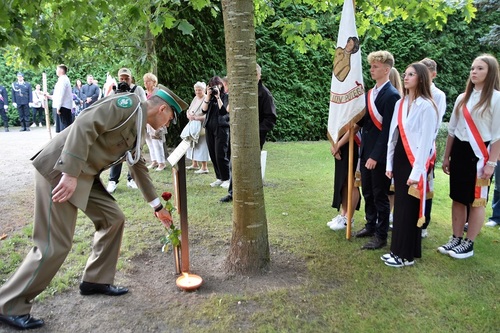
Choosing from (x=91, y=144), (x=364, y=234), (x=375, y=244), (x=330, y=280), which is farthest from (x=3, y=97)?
(x=330, y=280)

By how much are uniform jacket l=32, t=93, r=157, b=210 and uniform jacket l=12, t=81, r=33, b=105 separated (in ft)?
56.0

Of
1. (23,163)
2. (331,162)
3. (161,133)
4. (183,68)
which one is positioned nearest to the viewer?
(161,133)

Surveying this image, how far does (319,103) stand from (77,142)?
41.9 feet

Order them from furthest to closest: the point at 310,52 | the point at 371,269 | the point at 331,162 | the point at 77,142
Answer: the point at 310,52 < the point at 331,162 < the point at 371,269 < the point at 77,142

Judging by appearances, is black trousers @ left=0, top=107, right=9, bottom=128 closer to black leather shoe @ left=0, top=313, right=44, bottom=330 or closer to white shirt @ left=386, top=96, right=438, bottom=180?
black leather shoe @ left=0, top=313, right=44, bottom=330

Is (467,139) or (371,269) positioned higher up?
(467,139)

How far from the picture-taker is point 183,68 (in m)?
11.7

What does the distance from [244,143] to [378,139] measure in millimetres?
1706

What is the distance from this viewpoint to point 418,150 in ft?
12.8

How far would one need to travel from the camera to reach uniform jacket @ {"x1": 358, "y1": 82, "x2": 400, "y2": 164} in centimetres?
443

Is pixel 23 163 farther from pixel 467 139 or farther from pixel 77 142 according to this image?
pixel 467 139

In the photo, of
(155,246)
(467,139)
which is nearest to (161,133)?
(155,246)

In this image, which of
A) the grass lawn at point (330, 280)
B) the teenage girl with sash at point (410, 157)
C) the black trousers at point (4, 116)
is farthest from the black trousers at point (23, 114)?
the teenage girl with sash at point (410, 157)

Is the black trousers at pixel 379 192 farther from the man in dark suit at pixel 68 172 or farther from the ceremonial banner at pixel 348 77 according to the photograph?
the man in dark suit at pixel 68 172
